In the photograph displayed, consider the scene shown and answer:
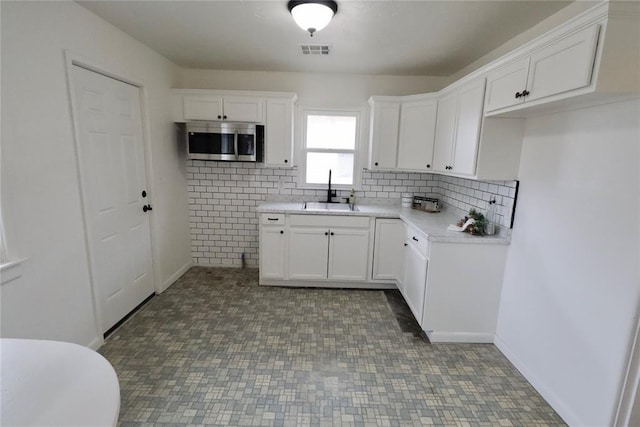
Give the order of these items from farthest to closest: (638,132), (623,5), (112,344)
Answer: (112,344)
(638,132)
(623,5)

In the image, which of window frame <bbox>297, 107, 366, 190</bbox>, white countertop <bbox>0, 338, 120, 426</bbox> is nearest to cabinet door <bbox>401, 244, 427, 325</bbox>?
window frame <bbox>297, 107, 366, 190</bbox>

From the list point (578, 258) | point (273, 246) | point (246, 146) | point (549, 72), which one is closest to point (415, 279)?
point (578, 258)

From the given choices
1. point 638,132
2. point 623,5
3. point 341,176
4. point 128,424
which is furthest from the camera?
point 341,176

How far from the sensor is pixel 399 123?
3.37 m

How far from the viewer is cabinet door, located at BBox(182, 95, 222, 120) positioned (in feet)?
11.0

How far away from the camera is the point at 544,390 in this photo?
1960mm

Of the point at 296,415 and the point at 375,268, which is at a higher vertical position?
the point at 375,268

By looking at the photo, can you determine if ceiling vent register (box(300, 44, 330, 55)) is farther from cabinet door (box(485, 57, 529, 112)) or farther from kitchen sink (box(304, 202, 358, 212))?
kitchen sink (box(304, 202, 358, 212))

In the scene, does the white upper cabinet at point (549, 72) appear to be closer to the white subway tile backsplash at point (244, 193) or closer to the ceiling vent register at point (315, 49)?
the ceiling vent register at point (315, 49)

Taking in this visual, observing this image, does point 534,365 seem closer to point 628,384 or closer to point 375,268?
point 628,384

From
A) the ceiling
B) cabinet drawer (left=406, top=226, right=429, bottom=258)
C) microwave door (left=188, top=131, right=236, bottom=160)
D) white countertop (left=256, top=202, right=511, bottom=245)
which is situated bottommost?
cabinet drawer (left=406, top=226, right=429, bottom=258)

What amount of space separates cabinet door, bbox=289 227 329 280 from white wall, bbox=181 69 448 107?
5.14 ft

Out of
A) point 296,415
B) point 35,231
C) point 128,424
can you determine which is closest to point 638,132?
point 296,415

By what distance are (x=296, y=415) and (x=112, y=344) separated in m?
1.64
